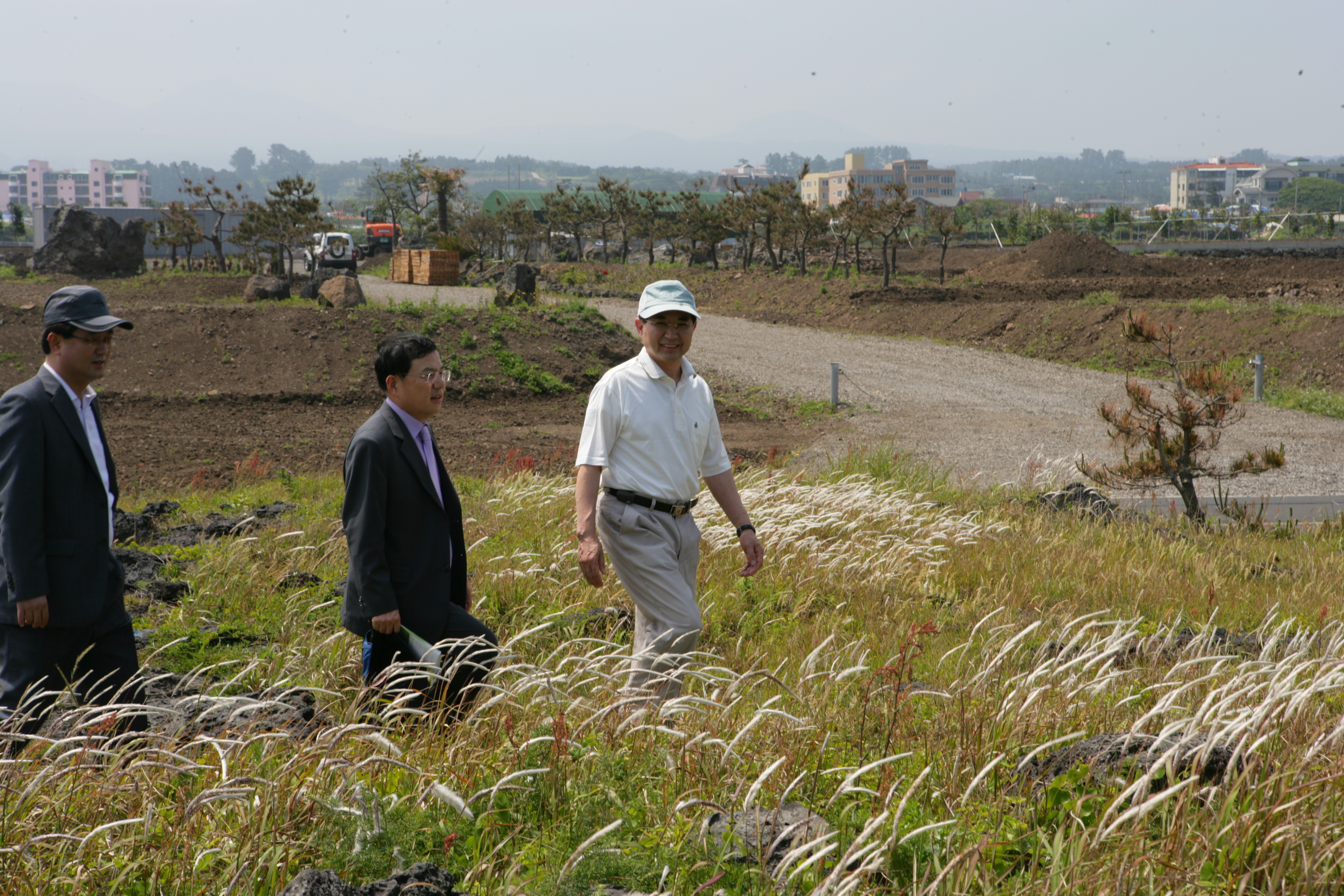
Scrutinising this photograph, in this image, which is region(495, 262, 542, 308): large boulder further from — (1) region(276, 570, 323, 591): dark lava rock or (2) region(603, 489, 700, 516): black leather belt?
(2) region(603, 489, 700, 516): black leather belt

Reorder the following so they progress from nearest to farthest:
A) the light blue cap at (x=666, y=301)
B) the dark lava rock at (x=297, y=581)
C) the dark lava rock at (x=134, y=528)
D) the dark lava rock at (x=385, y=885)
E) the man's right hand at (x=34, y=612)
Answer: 1. the dark lava rock at (x=385, y=885)
2. the man's right hand at (x=34, y=612)
3. the light blue cap at (x=666, y=301)
4. the dark lava rock at (x=297, y=581)
5. the dark lava rock at (x=134, y=528)

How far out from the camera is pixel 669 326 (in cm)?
414

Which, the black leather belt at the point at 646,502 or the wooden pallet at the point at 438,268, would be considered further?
the wooden pallet at the point at 438,268

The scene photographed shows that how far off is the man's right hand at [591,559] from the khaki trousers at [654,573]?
0.15m

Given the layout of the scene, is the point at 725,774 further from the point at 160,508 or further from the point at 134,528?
the point at 160,508

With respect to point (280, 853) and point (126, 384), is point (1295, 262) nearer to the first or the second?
point (126, 384)

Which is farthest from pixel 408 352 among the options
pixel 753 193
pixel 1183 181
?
pixel 1183 181

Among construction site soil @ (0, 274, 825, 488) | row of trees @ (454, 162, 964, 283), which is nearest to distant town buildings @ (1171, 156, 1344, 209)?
row of trees @ (454, 162, 964, 283)

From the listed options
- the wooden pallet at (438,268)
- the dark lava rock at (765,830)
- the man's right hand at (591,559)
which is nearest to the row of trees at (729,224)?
the wooden pallet at (438,268)

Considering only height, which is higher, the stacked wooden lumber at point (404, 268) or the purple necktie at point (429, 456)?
the stacked wooden lumber at point (404, 268)

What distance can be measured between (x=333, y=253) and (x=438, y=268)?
10.1 metres

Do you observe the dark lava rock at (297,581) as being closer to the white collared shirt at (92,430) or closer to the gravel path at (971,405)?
the white collared shirt at (92,430)

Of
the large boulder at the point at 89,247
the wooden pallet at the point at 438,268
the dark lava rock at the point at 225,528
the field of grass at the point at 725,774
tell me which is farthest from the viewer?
the large boulder at the point at 89,247

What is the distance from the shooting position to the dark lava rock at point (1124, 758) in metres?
2.80
